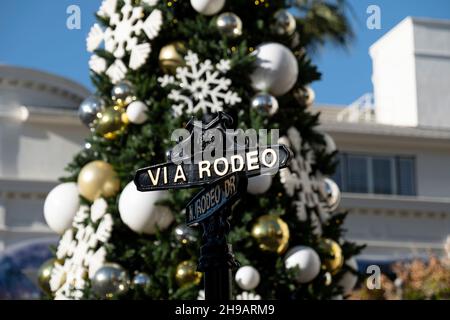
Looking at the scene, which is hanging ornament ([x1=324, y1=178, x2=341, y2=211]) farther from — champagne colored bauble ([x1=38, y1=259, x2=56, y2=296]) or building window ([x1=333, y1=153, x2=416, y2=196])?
building window ([x1=333, y1=153, x2=416, y2=196])

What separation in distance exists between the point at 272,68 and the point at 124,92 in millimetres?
1445

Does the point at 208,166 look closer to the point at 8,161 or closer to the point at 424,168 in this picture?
the point at 8,161

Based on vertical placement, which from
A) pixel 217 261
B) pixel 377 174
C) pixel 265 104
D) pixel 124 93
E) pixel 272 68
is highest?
pixel 377 174

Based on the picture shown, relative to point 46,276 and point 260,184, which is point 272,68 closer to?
point 260,184

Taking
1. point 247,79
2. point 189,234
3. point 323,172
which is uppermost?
point 247,79

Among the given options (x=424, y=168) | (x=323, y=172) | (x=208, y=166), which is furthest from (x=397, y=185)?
(x=208, y=166)

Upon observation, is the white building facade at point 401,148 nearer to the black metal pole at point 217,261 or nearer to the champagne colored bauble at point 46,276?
the champagne colored bauble at point 46,276

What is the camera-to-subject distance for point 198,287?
846 cm

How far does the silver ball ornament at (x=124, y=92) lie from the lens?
9172 millimetres

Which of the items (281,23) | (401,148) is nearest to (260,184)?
(281,23)

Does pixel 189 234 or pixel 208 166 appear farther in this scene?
pixel 189 234

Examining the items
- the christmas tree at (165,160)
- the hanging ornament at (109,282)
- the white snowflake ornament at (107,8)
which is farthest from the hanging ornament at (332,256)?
the white snowflake ornament at (107,8)

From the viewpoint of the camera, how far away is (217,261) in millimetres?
4484

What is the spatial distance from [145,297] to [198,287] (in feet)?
1.71
